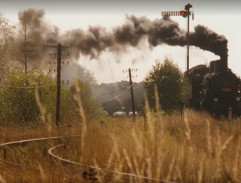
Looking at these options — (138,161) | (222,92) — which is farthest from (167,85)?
(138,161)

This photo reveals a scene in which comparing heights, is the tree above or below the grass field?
above

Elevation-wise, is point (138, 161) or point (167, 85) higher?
point (167, 85)

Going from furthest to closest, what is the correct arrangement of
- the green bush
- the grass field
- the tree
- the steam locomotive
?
the tree → the green bush → the steam locomotive → the grass field

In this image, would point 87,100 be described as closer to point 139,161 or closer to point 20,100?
point 20,100

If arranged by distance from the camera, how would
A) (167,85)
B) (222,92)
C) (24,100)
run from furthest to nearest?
(167,85) → (24,100) → (222,92)

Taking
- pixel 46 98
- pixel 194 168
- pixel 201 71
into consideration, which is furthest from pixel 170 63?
pixel 194 168

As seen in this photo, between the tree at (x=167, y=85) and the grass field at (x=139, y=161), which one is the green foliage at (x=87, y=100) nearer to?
the tree at (x=167, y=85)

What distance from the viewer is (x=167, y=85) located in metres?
32.2

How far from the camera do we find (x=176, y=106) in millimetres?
31391

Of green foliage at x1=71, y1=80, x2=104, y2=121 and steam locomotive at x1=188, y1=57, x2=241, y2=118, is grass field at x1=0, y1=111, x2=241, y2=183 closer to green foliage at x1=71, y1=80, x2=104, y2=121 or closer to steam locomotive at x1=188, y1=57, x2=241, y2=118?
steam locomotive at x1=188, y1=57, x2=241, y2=118

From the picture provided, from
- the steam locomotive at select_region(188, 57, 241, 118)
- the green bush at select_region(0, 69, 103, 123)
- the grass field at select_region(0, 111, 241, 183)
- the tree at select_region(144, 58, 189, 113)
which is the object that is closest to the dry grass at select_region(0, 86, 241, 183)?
the grass field at select_region(0, 111, 241, 183)

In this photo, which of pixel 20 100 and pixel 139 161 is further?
pixel 20 100

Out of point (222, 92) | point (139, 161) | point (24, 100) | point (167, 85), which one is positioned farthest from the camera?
point (167, 85)

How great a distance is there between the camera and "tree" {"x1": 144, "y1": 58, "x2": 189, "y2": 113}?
104 feet
